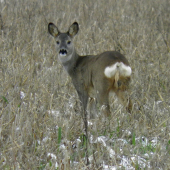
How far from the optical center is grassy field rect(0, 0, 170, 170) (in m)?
2.85

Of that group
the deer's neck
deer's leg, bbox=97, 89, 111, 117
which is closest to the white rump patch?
deer's leg, bbox=97, 89, 111, 117

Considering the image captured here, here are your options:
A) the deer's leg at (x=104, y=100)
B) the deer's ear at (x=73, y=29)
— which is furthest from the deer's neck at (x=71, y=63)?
the deer's leg at (x=104, y=100)

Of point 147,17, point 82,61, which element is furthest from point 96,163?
point 147,17

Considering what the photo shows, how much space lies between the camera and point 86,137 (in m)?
2.99

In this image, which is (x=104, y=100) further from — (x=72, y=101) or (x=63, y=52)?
(x=63, y=52)

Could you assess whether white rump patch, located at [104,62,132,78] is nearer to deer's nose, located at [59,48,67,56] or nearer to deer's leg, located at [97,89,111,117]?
deer's leg, located at [97,89,111,117]

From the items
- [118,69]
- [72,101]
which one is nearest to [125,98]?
[118,69]

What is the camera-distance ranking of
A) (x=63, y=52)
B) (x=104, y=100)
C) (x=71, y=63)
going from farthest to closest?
1. (x=71, y=63)
2. (x=63, y=52)
3. (x=104, y=100)

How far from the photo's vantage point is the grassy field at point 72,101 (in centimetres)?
285

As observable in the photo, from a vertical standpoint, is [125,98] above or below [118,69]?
below

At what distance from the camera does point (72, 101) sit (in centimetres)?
436

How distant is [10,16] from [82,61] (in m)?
3.30

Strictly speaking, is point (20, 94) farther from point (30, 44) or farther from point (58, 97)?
point (30, 44)

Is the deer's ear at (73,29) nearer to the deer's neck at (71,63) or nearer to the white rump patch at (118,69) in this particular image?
the deer's neck at (71,63)
